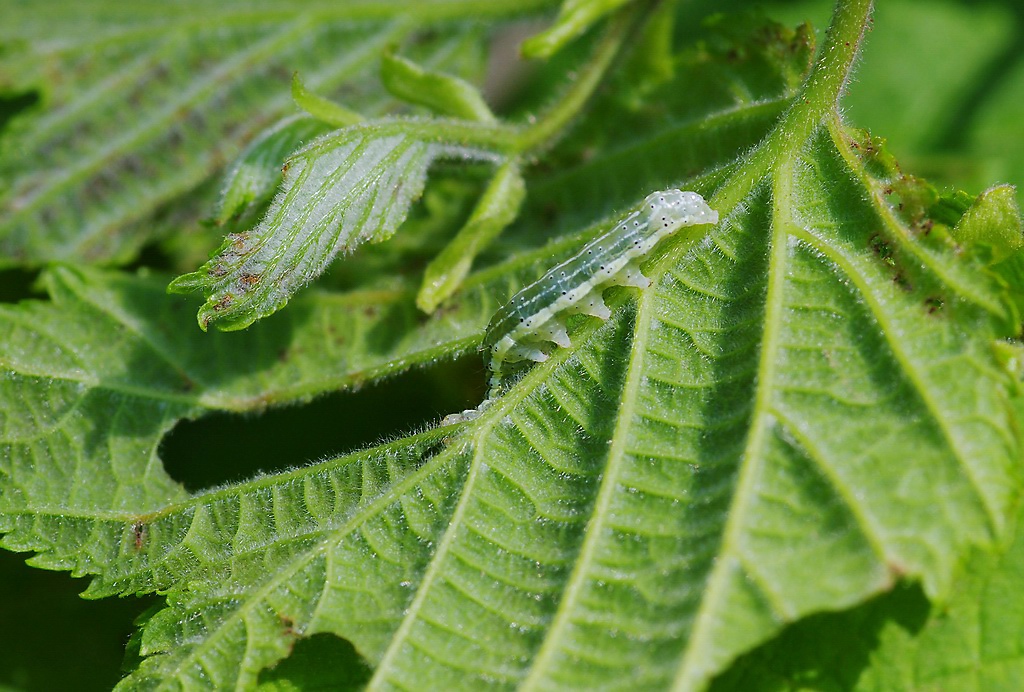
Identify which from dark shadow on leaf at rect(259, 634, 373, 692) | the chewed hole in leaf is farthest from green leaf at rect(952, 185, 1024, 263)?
dark shadow on leaf at rect(259, 634, 373, 692)

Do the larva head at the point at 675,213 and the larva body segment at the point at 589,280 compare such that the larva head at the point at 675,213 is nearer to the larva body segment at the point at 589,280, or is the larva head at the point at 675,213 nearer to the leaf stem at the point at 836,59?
the larva body segment at the point at 589,280

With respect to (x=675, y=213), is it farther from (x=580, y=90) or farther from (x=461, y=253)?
(x=580, y=90)

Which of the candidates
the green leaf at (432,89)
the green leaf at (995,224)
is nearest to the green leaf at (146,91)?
the green leaf at (432,89)

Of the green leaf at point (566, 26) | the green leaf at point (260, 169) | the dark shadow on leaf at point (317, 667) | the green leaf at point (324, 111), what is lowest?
the dark shadow on leaf at point (317, 667)

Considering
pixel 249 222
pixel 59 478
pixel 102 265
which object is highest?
pixel 102 265

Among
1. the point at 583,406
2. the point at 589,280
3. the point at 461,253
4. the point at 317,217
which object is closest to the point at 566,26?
the point at 461,253

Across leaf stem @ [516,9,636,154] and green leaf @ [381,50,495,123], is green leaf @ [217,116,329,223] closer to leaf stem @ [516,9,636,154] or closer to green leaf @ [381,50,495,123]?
green leaf @ [381,50,495,123]

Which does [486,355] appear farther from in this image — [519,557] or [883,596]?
[883,596]

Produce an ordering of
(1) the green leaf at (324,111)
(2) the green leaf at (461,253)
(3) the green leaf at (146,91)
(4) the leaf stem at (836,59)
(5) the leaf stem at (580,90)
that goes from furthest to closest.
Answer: (3) the green leaf at (146,91) < (5) the leaf stem at (580,90) < (2) the green leaf at (461,253) < (1) the green leaf at (324,111) < (4) the leaf stem at (836,59)

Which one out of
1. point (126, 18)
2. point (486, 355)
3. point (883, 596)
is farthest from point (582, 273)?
point (126, 18)
